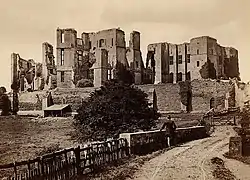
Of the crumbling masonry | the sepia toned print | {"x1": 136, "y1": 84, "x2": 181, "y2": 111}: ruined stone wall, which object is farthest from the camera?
the crumbling masonry

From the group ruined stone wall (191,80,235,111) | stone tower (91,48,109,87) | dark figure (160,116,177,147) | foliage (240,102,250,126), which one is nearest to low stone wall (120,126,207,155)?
dark figure (160,116,177,147)

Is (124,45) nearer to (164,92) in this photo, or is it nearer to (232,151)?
(164,92)

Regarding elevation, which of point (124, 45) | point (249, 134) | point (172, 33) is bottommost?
point (249, 134)

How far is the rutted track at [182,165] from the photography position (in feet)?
12.6

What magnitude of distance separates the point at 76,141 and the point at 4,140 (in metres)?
1.89

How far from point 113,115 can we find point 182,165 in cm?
228

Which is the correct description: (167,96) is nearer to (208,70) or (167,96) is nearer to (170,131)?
(208,70)

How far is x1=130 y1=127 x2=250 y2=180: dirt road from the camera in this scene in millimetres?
3773

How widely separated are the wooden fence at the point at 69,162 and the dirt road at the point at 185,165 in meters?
0.43

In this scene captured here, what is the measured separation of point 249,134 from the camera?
439 cm

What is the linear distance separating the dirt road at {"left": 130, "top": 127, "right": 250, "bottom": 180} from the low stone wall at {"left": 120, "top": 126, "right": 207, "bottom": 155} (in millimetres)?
263

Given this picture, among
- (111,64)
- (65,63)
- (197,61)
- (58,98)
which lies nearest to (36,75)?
(65,63)

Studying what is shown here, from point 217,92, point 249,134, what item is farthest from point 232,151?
point 217,92

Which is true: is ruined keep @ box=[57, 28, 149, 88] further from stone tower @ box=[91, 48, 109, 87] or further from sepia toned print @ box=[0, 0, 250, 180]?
sepia toned print @ box=[0, 0, 250, 180]
